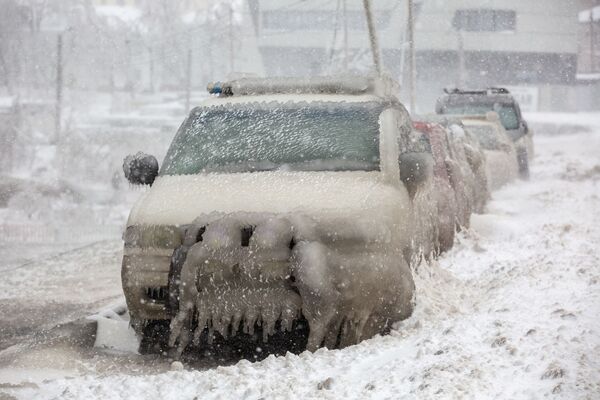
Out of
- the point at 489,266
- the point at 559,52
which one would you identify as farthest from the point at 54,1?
the point at 489,266

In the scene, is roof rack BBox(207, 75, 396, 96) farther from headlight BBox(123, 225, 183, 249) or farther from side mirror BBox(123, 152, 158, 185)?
headlight BBox(123, 225, 183, 249)

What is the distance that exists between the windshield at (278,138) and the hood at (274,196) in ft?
0.64

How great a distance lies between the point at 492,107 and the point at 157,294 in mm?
15961

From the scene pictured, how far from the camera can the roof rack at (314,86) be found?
24.9ft

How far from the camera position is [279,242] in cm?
572

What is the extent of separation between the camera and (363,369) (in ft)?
16.7

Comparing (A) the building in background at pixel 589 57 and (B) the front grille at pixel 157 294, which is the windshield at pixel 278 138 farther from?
(A) the building in background at pixel 589 57

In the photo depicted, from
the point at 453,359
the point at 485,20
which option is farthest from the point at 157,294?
the point at 485,20

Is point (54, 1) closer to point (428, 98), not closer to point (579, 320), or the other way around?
point (428, 98)

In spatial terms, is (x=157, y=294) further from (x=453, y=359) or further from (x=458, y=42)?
(x=458, y=42)

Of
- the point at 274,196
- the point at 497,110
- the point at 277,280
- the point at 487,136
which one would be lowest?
the point at 277,280

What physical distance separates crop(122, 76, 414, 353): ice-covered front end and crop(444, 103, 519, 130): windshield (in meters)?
14.1

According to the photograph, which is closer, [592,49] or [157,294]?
[157,294]

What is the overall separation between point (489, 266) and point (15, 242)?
11.7 meters
